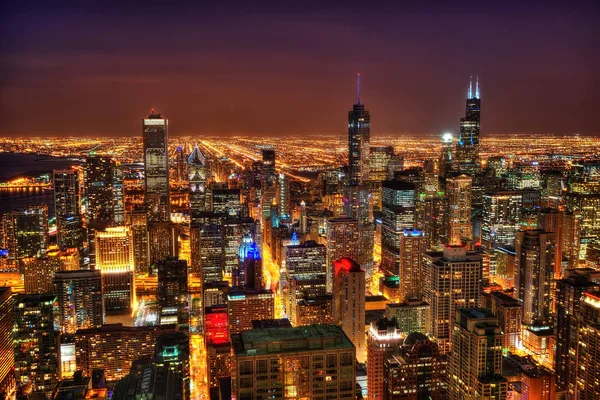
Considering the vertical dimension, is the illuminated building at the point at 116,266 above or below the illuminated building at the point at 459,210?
below

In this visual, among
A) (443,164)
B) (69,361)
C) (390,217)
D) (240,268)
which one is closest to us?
(69,361)

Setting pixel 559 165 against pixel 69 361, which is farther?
pixel 559 165

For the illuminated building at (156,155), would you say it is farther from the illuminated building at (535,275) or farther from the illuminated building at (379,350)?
the illuminated building at (379,350)

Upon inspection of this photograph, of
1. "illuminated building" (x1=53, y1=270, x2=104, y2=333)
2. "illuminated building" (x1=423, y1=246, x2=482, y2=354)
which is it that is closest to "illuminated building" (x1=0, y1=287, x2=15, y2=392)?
"illuminated building" (x1=53, y1=270, x2=104, y2=333)

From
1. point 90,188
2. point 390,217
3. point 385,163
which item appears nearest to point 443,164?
point 385,163

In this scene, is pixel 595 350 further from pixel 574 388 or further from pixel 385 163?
pixel 385 163

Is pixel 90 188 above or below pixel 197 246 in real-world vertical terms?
above

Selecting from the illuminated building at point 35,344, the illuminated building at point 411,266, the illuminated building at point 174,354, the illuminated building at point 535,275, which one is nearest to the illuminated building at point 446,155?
the illuminated building at point 411,266
